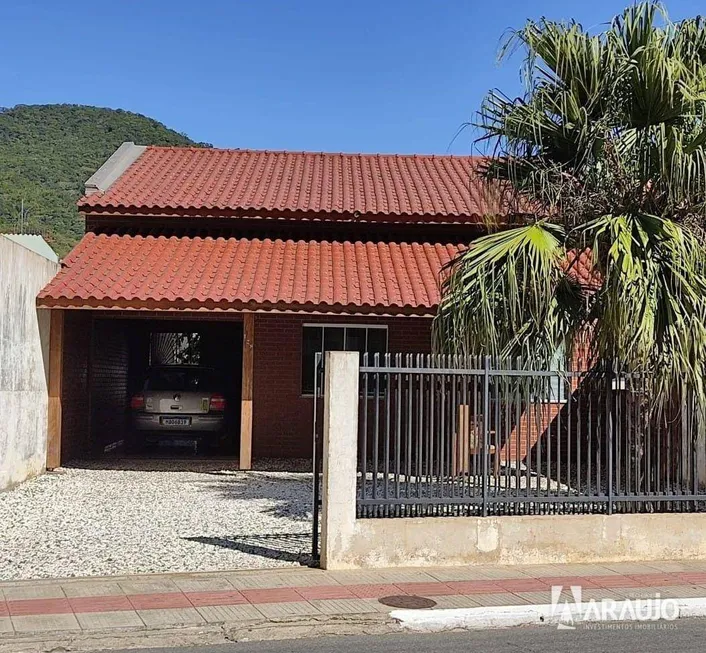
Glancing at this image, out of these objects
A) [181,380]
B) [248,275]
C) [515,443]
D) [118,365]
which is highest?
[248,275]

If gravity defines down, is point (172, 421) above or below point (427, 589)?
above

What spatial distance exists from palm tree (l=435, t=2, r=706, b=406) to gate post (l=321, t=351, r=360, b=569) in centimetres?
166

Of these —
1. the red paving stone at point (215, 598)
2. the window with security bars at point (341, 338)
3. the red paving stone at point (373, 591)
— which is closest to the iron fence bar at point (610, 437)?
the red paving stone at point (373, 591)

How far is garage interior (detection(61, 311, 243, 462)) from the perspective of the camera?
1611cm

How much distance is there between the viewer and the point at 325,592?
7.84 metres

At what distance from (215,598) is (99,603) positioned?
0.93 m

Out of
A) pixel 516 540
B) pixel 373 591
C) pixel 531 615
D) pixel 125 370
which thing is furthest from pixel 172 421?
pixel 531 615

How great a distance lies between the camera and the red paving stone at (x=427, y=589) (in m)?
7.90

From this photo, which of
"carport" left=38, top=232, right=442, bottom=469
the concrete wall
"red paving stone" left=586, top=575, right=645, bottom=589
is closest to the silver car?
"carport" left=38, top=232, right=442, bottom=469

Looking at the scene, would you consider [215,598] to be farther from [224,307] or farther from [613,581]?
[224,307]

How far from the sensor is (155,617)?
6973mm

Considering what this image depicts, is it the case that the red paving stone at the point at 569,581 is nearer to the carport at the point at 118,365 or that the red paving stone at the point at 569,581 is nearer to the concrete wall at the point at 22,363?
the carport at the point at 118,365

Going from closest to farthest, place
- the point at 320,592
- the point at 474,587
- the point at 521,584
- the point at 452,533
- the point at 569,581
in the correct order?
the point at 320,592, the point at 474,587, the point at 521,584, the point at 569,581, the point at 452,533

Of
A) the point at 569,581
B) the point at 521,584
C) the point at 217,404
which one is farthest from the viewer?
the point at 217,404
